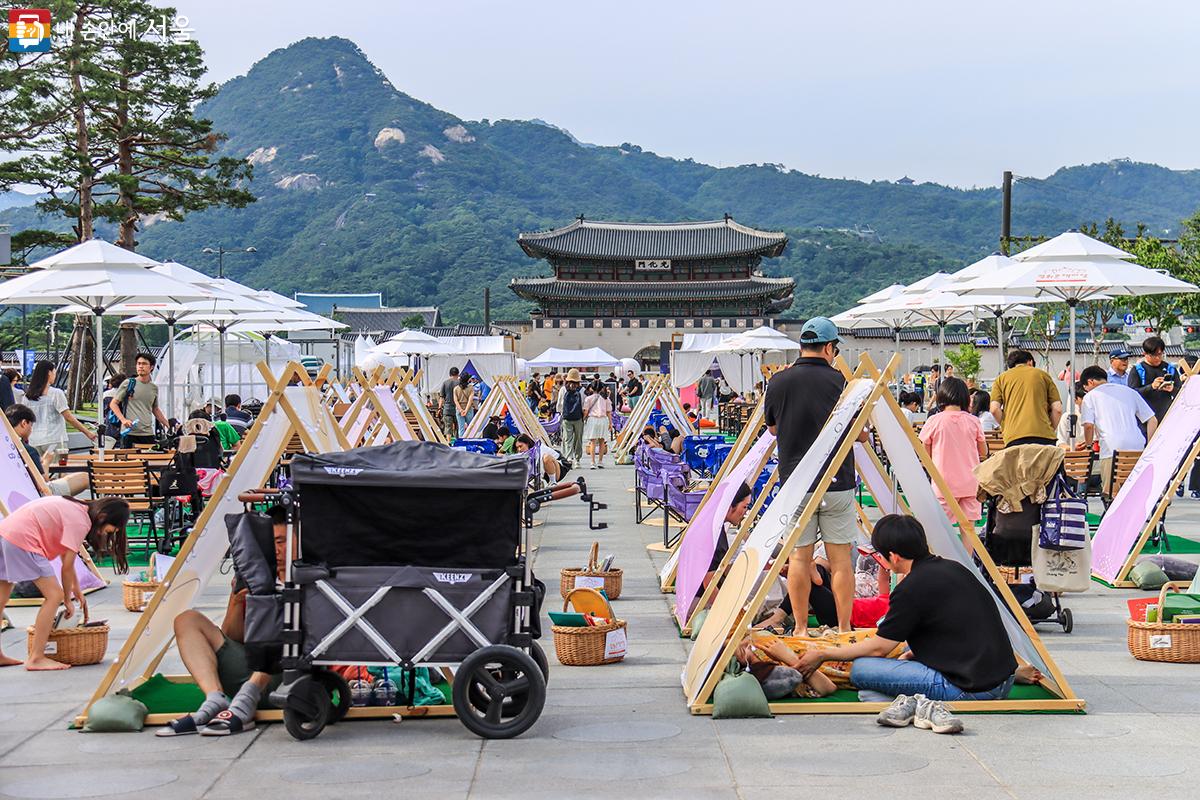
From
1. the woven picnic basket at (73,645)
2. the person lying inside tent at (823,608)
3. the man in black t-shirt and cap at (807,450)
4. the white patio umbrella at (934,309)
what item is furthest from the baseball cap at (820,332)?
the white patio umbrella at (934,309)

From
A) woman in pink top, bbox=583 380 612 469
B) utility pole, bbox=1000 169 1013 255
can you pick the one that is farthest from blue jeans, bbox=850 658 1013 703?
utility pole, bbox=1000 169 1013 255

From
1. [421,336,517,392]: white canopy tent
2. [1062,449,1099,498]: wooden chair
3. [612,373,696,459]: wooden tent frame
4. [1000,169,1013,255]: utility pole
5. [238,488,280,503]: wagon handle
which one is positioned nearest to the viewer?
[238,488,280,503]: wagon handle

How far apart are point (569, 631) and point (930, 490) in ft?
6.81

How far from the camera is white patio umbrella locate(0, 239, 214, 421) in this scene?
13023 millimetres

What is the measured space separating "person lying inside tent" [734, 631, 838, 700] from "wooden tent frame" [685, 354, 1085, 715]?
0.11m

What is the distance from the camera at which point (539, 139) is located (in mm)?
172125

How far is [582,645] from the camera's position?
7.18 meters

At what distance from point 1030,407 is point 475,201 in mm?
127833

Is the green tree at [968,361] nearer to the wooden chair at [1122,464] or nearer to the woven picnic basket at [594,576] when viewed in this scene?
the wooden chair at [1122,464]

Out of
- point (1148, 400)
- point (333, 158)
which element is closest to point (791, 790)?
point (1148, 400)

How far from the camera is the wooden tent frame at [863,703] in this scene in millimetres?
6008

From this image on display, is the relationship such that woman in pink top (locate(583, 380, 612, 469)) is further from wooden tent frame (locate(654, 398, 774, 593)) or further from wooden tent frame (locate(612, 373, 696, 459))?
wooden tent frame (locate(654, 398, 774, 593))

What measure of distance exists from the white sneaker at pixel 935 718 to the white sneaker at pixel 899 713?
3 centimetres

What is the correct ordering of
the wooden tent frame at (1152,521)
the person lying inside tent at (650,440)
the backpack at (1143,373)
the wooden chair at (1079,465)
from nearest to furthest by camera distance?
the wooden tent frame at (1152,521) < the wooden chair at (1079,465) < the backpack at (1143,373) < the person lying inside tent at (650,440)
